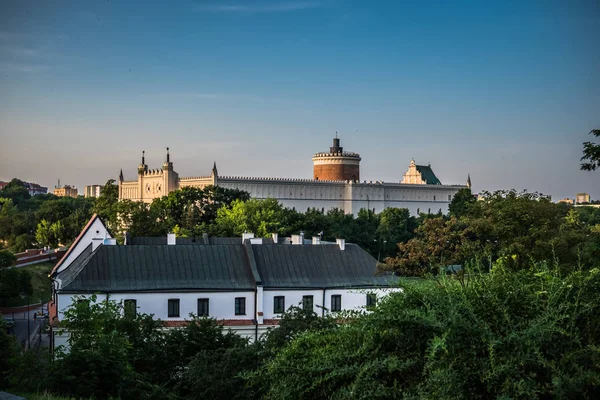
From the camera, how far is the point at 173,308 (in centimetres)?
3027

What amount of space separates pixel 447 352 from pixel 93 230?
3082cm

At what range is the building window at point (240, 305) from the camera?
3088cm

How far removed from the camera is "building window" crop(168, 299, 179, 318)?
30141 millimetres

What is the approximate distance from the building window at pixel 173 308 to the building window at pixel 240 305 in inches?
97.0

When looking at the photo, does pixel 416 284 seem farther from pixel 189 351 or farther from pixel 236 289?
pixel 236 289

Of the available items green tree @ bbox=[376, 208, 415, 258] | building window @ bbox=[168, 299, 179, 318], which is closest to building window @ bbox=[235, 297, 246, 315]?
building window @ bbox=[168, 299, 179, 318]

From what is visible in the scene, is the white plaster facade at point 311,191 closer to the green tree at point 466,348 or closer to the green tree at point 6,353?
the green tree at point 6,353

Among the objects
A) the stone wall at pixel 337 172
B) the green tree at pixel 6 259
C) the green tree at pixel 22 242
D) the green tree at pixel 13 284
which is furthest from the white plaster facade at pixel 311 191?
the green tree at pixel 13 284

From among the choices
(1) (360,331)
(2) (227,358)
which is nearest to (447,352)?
(1) (360,331)

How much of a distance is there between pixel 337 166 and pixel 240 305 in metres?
114

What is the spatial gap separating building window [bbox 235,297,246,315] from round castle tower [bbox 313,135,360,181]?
11222 cm

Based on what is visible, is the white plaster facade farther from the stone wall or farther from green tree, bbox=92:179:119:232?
the stone wall

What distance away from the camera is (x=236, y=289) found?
101 ft

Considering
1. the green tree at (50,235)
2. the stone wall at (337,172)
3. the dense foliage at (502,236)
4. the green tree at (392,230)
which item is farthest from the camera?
the stone wall at (337,172)
